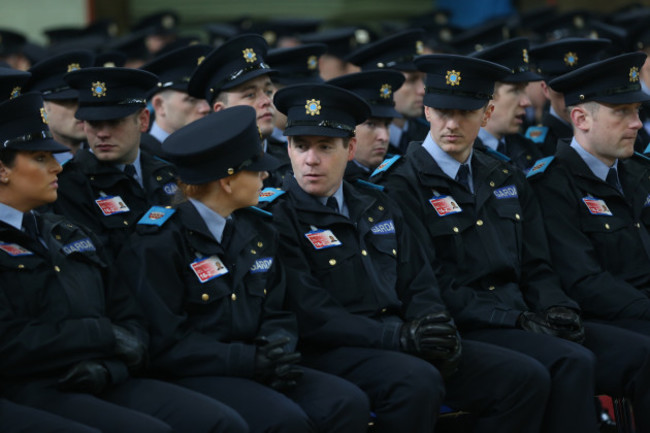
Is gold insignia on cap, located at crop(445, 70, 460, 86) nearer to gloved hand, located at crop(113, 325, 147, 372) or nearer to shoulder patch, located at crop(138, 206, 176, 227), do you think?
shoulder patch, located at crop(138, 206, 176, 227)

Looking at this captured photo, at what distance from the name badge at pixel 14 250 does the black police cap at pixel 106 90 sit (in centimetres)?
108

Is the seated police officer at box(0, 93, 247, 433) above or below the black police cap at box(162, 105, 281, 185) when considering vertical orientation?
below

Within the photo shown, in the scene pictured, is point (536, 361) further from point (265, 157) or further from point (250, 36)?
point (250, 36)

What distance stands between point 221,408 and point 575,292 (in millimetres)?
1801

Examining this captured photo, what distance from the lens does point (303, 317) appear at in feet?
13.2

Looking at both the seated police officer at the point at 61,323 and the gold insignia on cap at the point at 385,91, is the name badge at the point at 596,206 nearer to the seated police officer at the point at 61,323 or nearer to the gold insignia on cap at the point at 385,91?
the gold insignia on cap at the point at 385,91

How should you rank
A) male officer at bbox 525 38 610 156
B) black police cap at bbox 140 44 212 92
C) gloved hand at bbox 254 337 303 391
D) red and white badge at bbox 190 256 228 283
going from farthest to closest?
male officer at bbox 525 38 610 156 → black police cap at bbox 140 44 212 92 → red and white badge at bbox 190 256 228 283 → gloved hand at bbox 254 337 303 391

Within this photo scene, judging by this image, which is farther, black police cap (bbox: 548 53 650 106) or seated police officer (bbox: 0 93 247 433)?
black police cap (bbox: 548 53 650 106)

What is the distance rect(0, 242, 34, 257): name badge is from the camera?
11.6 feet

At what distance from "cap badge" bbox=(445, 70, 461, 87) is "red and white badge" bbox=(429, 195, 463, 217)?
483 millimetres

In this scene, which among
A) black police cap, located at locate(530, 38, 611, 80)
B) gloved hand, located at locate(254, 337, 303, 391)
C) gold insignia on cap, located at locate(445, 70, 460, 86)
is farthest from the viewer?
black police cap, located at locate(530, 38, 611, 80)

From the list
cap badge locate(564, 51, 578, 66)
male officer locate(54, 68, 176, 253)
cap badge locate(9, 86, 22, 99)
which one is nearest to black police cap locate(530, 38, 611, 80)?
cap badge locate(564, 51, 578, 66)

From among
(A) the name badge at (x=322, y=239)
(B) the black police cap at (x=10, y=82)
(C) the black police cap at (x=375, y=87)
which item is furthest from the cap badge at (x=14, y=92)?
(C) the black police cap at (x=375, y=87)

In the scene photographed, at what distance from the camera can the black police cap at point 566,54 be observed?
586cm
